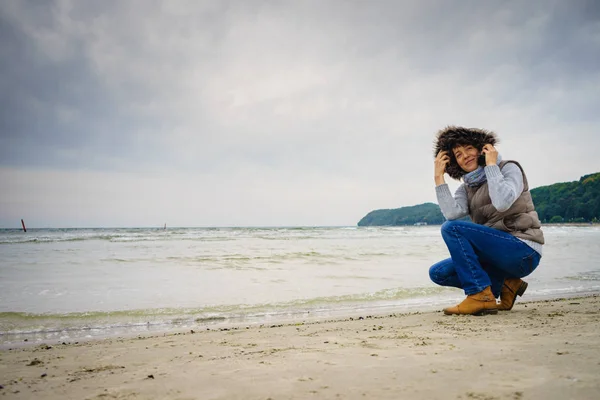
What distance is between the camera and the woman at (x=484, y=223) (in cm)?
317

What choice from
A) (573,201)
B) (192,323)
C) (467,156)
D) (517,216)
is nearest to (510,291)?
(517,216)

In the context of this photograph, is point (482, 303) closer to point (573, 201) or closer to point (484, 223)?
point (484, 223)

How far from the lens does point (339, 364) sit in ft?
6.43

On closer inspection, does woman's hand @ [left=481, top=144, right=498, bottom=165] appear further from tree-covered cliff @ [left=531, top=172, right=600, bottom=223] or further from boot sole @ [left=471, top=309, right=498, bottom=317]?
tree-covered cliff @ [left=531, top=172, right=600, bottom=223]

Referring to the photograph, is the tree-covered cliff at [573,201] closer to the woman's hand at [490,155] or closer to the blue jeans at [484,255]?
the blue jeans at [484,255]

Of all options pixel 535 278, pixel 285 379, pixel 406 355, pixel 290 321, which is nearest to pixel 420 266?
pixel 535 278

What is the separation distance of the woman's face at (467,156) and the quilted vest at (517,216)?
0.72 ft

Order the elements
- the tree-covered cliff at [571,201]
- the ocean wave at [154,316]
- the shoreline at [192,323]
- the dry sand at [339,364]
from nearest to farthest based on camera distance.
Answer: the dry sand at [339,364] → the shoreline at [192,323] → the ocean wave at [154,316] → the tree-covered cliff at [571,201]

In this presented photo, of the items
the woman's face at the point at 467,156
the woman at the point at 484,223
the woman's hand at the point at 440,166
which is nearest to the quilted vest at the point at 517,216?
the woman at the point at 484,223

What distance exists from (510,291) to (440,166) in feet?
4.85

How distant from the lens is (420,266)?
879 centimetres

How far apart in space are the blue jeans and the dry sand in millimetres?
405

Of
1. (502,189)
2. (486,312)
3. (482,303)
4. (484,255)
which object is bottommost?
(486,312)

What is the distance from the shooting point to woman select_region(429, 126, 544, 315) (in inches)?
125
